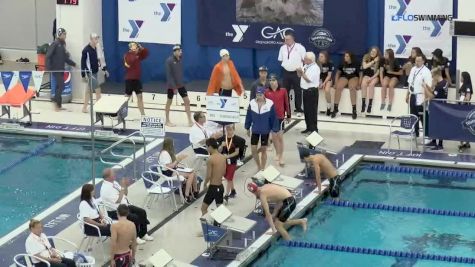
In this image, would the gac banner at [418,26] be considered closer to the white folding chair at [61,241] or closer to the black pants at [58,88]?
the black pants at [58,88]

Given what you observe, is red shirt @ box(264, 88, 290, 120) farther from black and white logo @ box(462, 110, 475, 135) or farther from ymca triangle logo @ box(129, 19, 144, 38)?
ymca triangle logo @ box(129, 19, 144, 38)

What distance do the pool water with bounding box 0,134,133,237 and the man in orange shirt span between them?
184cm

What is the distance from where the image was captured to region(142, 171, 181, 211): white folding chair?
17.4 m

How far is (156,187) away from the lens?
17516mm

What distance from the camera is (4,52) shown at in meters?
29.2

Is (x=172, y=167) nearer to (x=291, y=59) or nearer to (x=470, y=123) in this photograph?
(x=291, y=59)

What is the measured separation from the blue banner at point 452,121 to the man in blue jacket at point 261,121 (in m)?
3.01

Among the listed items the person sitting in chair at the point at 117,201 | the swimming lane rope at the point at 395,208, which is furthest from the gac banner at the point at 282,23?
the person sitting in chair at the point at 117,201

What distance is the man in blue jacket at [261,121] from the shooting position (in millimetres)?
18875

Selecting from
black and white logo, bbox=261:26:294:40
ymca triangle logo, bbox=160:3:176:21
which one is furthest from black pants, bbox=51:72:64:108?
black and white logo, bbox=261:26:294:40

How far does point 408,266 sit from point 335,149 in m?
5.44

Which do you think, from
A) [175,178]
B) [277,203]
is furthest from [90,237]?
[277,203]

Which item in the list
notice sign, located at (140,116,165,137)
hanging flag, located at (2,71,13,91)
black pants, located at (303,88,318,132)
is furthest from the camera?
hanging flag, located at (2,71,13,91)

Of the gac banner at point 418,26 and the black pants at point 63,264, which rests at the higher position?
the gac banner at point 418,26
